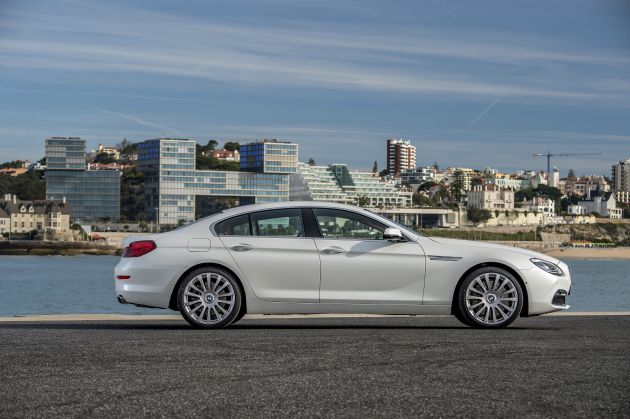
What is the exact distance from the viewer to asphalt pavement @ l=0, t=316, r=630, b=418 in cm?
614

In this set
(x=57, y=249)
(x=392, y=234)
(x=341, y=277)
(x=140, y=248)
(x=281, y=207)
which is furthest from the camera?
(x=57, y=249)

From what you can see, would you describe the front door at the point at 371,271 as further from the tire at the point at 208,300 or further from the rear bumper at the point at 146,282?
the rear bumper at the point at 146,282

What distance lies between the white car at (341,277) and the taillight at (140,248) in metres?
0.02

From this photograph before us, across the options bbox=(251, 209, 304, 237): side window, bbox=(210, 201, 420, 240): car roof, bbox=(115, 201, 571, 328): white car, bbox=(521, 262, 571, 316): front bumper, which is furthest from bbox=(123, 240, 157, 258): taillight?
bbox=(521, 262, 571, 316): front bumper

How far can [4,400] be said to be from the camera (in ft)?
21.1

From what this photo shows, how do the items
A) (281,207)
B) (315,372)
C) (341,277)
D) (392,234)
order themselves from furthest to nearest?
(281,207) < (341,277) < (392,234) < (315,372)

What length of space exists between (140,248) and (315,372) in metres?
4.69

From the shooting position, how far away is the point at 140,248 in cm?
1177

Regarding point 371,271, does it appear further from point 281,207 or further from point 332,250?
point 281,207

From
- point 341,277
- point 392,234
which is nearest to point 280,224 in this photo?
point 341,277

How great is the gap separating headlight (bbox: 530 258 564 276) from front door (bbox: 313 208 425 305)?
49.2 inches

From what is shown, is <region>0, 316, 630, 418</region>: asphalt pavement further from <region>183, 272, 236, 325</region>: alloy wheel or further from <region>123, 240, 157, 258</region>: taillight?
<region>123, 240, 157, 258</region>: taillight

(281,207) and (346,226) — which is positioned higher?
(281,207)

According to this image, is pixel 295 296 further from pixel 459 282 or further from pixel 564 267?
pixel 564 267
